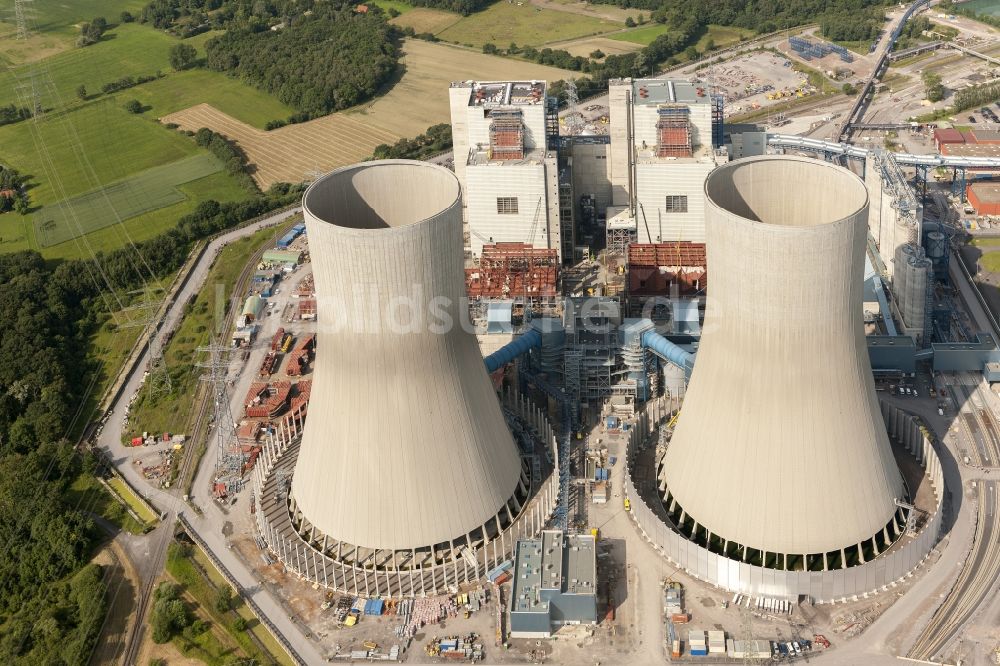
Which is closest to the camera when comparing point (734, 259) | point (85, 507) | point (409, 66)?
point (734, 259)

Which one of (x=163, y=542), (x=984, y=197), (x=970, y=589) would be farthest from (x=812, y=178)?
(x=984, y=197)

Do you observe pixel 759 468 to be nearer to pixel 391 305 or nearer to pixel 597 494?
pixel 597 494

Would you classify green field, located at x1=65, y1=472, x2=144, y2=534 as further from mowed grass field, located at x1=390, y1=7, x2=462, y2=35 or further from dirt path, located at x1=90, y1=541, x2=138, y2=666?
mowed grass field, located at x1=390, y1=7, x2=462, y2=35

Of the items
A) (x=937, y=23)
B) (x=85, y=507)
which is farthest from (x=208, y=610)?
(x=937, y=23)

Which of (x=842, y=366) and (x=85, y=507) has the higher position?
(x=842, y=366)

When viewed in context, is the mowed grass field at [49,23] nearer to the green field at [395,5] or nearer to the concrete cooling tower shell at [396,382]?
the green field at [395,5]

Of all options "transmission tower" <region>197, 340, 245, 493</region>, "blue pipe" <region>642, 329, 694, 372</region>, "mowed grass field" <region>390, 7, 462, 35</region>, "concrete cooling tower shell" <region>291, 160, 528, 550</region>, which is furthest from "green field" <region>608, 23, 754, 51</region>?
"concrete cooling tower shell" <region>291, 160, 528, 550</region>
